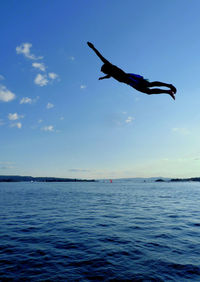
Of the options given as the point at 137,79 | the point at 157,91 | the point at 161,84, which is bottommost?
the point at 157,91

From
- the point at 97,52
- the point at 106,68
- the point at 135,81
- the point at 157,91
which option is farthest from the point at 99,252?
the point at 97,52

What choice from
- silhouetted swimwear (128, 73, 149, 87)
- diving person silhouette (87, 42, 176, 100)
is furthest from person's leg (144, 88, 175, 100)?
silhouetted swimwear (128, 73, 149, 87)

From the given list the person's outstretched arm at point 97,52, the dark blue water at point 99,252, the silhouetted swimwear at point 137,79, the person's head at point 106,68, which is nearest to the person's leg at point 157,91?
the silhouetted swimwear at point 137,79

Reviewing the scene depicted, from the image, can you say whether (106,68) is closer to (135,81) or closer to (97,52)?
(97,52)

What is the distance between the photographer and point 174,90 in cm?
612

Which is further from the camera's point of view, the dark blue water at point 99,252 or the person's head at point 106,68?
the dark blue water at point 99,252

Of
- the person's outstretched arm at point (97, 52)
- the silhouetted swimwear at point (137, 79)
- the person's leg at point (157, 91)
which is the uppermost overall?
the person's outstretched arm at point (97, 52)

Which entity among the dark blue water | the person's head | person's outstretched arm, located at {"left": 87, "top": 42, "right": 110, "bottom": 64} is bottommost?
the dark blue water

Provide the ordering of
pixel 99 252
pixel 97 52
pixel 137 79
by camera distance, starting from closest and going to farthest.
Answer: pixel 97 52
pixel 137 79
pixel 99 252

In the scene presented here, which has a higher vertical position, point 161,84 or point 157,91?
point 161,84

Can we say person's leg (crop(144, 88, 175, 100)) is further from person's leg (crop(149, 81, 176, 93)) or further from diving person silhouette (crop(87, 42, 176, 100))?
person's leg (crop(149, 81, 176, 93))

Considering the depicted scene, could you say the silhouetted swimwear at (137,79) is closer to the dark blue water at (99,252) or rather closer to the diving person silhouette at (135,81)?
the diving person silhouette at (135,81)

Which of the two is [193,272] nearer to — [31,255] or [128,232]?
[128,232]

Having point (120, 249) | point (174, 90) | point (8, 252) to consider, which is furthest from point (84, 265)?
point (174, 90)
